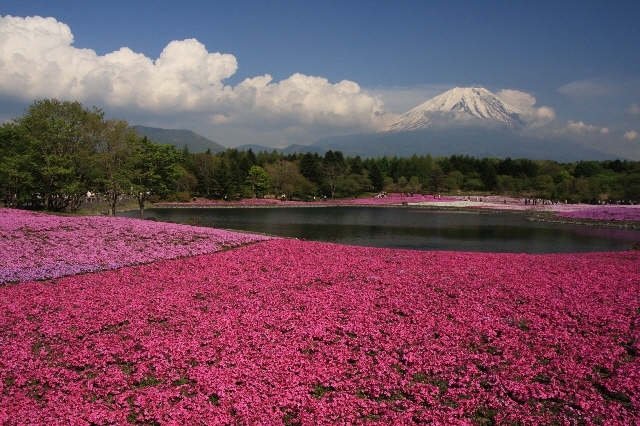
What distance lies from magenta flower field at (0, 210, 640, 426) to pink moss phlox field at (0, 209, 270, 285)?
1.90m

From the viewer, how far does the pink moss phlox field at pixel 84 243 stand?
1708 cm

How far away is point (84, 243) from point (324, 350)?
673 inches

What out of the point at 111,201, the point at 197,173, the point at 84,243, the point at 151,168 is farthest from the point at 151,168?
the point at 197,173

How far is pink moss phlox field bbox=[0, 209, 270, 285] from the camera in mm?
17078

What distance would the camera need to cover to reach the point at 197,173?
325 ft

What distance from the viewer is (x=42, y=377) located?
836cm

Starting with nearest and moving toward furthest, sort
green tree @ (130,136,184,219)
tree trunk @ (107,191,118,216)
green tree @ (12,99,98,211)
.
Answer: green tree @ (12,99,98,211) < tree trunk @ (107,191,118,216) < green tree @ (130,136,184,219)

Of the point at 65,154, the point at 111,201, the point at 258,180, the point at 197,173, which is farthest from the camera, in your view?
the point at 197,173

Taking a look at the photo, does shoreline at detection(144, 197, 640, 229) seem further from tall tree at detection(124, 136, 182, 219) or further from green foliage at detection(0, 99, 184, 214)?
green foliage at detection(0, 99, 184, 214)

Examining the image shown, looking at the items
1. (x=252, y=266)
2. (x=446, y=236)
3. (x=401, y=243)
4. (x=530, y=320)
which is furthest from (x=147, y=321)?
(x=446, y=236)

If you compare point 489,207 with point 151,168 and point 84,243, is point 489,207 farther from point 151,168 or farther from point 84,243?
point 84,243

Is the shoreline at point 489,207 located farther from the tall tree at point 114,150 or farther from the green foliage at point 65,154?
the tall tree at point 114,150

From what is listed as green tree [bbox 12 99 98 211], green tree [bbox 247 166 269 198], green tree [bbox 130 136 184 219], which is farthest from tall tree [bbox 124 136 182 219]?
green tree [bbox 247 166 269 198]

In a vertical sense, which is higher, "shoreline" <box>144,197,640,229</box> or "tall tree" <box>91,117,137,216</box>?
"tall tree" <box>91,117,137,216</box>
